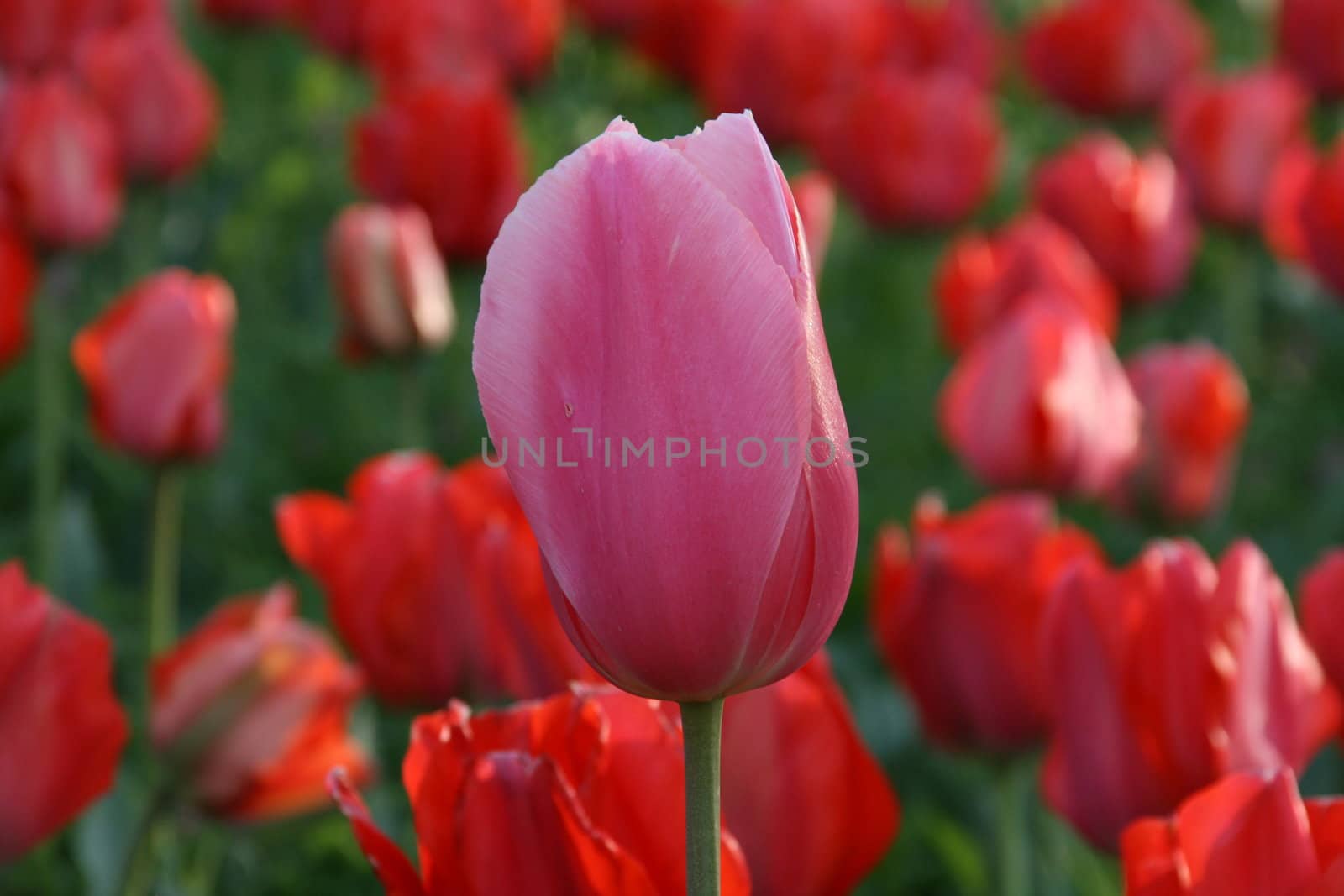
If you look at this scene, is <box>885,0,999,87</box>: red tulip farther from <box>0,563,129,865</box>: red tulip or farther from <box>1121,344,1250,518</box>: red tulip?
<box>0,563,129,865</box>: red tulip

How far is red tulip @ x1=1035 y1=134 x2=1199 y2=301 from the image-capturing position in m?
1.93

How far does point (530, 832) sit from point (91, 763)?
345mm

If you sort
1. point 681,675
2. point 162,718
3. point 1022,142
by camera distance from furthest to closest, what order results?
1. point 1022,142
2. point 162,718
3. point 681,675

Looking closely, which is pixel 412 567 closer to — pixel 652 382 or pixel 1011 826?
pixel 1011 826

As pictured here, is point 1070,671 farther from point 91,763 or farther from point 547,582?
point 91,763

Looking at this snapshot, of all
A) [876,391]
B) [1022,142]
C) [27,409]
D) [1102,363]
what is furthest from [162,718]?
[1022,142]

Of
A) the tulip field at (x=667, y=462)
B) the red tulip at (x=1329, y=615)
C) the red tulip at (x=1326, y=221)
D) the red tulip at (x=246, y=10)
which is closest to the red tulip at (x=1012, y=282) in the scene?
the tulip field at (x=667, y=462)

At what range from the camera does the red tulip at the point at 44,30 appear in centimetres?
223

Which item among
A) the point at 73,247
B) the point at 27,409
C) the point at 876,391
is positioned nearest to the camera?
the point at 73,247

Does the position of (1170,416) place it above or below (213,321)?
below

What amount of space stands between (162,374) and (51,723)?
514 mm

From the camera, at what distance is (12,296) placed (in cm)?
139

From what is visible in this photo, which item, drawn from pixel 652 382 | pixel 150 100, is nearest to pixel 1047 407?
pixel 652 382

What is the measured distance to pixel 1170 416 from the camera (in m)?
1.51
